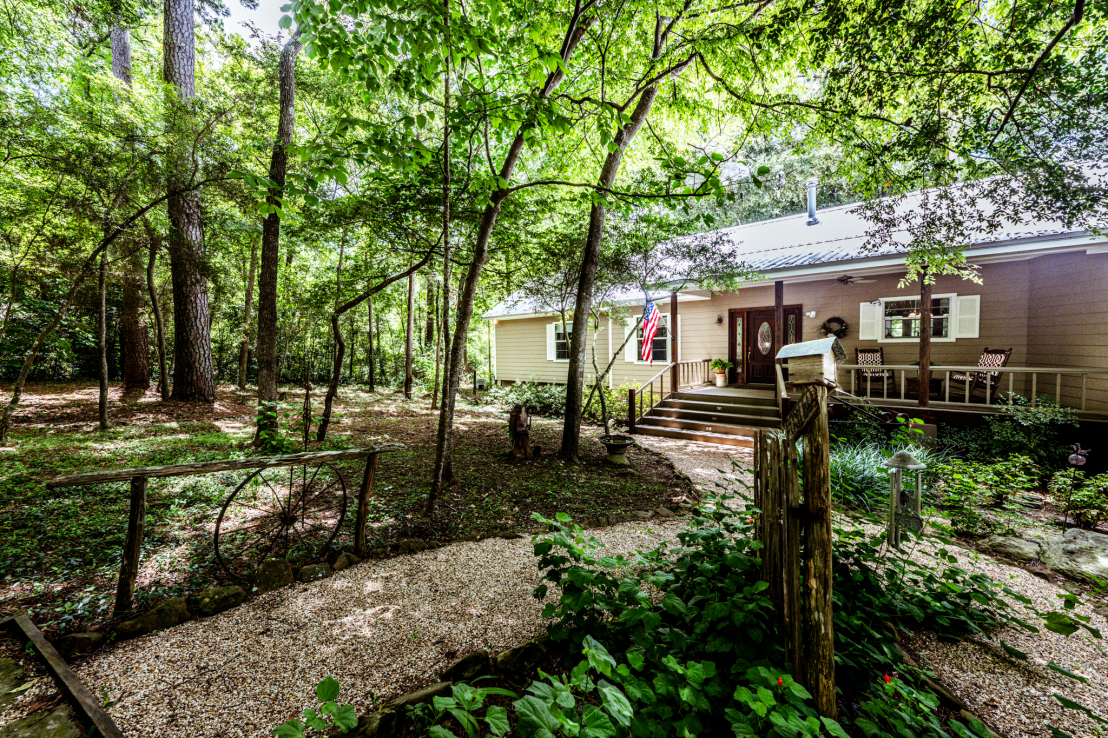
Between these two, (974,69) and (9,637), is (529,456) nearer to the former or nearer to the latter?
(9,637)

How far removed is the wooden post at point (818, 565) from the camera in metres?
1.55

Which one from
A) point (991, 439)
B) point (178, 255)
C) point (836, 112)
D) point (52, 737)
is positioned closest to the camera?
point (52, 737)

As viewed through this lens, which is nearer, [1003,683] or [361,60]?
[1003,683]

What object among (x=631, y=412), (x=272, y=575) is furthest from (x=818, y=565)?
(x=631, y=412)

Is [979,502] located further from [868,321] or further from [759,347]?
[759,347]

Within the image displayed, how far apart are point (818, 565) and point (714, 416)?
7.40 metres

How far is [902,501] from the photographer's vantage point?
2.19 m

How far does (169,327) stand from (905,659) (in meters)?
17.5

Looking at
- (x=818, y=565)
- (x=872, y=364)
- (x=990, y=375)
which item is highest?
(x=872, y=364)

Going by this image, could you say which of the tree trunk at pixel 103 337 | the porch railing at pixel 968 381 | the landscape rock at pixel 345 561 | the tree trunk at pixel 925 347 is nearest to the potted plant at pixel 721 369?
the porch railing at pixel 968 381

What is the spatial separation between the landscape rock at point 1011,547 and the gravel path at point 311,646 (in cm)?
416

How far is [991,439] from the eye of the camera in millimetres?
6172

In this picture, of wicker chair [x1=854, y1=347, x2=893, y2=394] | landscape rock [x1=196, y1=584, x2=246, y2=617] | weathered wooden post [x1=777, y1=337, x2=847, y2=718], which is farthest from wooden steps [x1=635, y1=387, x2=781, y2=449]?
landscape rock [x1=196, y1=584, x2=246, y2=617]

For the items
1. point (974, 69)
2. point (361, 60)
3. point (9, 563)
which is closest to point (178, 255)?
point (9, 563)
